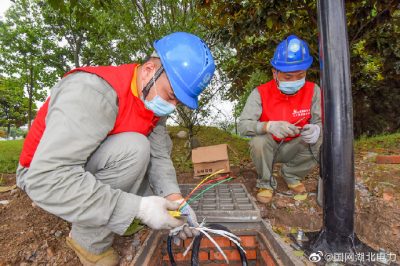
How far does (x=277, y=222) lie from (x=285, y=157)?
0.77m

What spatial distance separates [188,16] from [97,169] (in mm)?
3853

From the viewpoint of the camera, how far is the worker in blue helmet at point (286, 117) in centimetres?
269

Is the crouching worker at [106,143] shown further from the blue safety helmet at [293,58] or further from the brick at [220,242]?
the blue safety helmet at [293,58]

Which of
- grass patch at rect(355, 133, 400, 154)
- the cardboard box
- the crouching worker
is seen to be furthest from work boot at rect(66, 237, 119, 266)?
grass patch at rect(355, 133, 400, 154)

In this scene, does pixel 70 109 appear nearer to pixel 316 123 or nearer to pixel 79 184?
pixel 79 184

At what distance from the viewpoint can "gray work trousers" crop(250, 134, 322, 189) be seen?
2773 millimetres

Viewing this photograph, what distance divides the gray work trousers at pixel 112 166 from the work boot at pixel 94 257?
0.03 m

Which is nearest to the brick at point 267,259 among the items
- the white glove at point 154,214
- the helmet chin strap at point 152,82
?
the white glove at point 154,214

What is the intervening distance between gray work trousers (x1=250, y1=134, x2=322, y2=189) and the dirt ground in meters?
0.17

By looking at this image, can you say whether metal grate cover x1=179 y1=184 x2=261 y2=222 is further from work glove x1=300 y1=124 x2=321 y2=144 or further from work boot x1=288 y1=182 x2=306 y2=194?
work glove x1=300 y1=124 x2=321 y2=144

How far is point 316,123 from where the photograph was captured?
2906 millimetres

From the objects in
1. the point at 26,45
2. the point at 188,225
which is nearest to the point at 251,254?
the point at 188,225

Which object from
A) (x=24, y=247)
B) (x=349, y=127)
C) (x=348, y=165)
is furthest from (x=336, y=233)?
(x=24, y=247)

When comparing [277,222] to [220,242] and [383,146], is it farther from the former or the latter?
[383,146]
